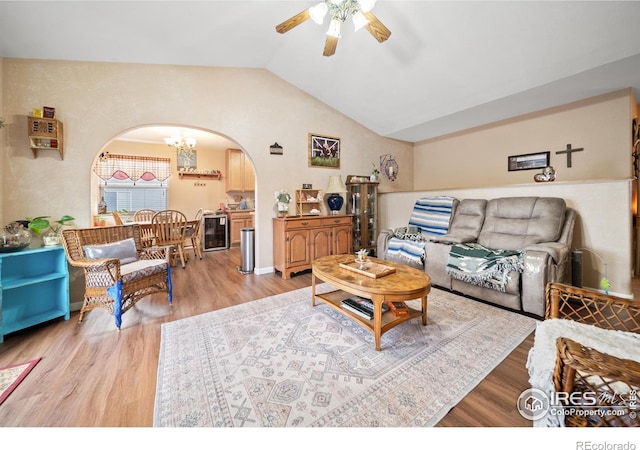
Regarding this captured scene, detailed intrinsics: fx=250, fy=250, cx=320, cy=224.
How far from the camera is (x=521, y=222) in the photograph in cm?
286

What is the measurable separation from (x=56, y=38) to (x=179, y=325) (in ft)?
9.11

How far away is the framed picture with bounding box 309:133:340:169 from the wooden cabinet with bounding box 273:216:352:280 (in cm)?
99

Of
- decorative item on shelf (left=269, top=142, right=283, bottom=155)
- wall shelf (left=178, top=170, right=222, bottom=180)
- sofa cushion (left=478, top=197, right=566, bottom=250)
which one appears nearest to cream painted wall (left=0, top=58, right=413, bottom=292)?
decorative item on shelf (left=269, top=142, right=283, bottom=155)

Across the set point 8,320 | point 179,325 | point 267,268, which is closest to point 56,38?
point 8,320

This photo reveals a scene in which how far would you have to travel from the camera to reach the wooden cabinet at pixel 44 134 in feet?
7.47

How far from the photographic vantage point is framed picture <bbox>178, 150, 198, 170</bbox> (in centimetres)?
566

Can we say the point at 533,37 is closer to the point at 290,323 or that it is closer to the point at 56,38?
the point at 290,323

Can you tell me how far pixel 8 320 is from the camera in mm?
2041

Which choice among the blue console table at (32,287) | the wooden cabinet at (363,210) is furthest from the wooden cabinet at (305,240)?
the blue console table at (32,287)

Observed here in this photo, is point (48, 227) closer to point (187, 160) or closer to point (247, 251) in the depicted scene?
point (247, 251)

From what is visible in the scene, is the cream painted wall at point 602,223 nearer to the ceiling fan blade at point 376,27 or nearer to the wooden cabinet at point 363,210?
the wooden cabinet at point 363,210

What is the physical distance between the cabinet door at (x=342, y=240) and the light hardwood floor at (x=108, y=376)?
178 centimetres

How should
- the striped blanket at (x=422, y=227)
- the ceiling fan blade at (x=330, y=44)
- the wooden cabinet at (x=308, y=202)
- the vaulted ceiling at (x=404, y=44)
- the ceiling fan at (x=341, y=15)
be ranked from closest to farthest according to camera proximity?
the ceiling fan at (x=341, y=15), the vaulted ceiling at (x=404, y=44), the ceiling fan blade at (x=330, y=44), the striped blanket at (x=422, y=227), the wooden cabinet at (x=308, y=202)

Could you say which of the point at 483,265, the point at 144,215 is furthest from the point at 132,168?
the point at 483,265
